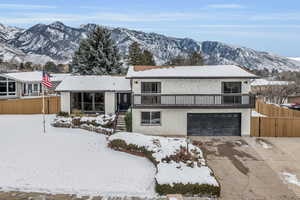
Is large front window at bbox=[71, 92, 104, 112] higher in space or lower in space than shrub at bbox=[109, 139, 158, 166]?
higher

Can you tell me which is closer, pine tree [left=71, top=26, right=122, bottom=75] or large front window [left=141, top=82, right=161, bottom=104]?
large front window [left=141, top=82, right=161, bottom=104]

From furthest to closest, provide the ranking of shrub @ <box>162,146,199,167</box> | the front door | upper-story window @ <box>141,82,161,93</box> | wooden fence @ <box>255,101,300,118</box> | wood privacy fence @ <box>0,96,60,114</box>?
1. wood privacy fence @ <box>0,96,60,114</box>
2. the front door
3. wooden fence @ <box>255,101,300,118</box>
4. upper-story window @ <box>141,82,161,93</box>
5. shrub @ <box>162,146,199,167</box>

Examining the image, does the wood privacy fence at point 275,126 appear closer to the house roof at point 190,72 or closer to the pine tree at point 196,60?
the house roof at point 190,72

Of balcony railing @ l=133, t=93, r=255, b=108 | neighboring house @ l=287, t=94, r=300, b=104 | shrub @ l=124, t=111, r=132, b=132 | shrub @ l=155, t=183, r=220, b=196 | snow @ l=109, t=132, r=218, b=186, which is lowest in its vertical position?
shrub @ l=155, t=183, r=220, b=196

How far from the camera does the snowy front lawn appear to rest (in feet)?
32.6

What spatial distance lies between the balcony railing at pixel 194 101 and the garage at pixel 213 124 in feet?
3.23

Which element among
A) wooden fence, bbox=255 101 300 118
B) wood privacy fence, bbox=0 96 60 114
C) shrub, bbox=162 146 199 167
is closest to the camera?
shrub, bbox=162 146 199 167

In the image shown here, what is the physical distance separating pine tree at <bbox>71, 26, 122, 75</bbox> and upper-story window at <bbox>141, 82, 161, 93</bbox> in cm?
1770

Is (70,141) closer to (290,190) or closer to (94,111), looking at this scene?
(94,111)

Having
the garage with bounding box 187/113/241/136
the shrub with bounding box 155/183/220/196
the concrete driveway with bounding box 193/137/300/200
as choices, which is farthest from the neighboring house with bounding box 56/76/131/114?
the shrub with bounding box 155/183/220/196

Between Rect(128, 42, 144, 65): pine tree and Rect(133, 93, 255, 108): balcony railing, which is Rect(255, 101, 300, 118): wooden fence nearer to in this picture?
Rect(133, 93, 255, 108): balcony railing

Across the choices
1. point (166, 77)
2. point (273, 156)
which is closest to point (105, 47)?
point (166, 77)

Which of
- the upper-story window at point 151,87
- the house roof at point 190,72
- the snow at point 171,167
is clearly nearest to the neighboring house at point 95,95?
the upper-story window at point 151,87

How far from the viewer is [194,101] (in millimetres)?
19469
